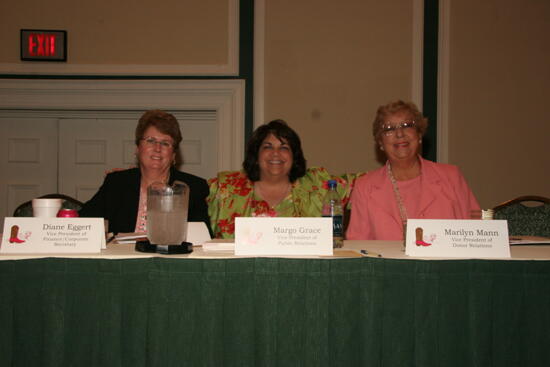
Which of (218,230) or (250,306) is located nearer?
(250,306)

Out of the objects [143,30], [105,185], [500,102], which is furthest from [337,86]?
[105,185]

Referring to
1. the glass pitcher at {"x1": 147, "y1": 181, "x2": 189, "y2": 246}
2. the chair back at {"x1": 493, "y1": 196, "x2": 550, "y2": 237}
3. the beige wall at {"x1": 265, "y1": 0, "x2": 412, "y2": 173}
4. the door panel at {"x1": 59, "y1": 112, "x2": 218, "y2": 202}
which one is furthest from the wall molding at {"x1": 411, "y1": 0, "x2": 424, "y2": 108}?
the glass pitcher at {"x1": 147, "y1": 181, "x2": 189, "y2": 246}

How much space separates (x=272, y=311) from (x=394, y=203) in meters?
1.11

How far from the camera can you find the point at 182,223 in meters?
1.26

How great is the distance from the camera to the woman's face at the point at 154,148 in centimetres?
212

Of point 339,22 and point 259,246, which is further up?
point 339,22

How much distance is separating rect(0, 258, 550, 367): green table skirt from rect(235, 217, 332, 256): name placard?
6 cm

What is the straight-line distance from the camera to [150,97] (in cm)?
327

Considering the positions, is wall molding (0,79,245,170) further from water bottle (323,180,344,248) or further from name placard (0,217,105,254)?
name placard (0,217,105,254)

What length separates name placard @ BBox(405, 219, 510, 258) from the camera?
1.19 meters

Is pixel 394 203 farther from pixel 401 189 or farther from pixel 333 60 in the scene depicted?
pixel 333 60

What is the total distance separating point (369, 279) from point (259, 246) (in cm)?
32

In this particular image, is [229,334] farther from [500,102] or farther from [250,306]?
[500,102]

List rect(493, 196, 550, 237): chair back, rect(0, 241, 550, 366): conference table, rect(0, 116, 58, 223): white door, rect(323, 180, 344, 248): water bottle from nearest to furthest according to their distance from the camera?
rect(0, 241, 550, 366): conference table → rect(323, 180, 344, 248): water bottle → rect(493, 196, 550, 237): chair back → rect(0, 116, 58, 223): white door
